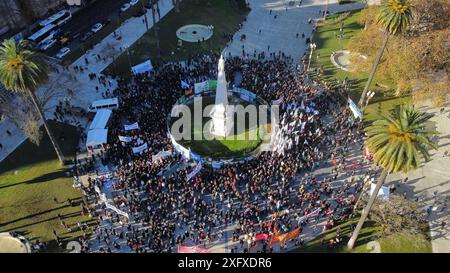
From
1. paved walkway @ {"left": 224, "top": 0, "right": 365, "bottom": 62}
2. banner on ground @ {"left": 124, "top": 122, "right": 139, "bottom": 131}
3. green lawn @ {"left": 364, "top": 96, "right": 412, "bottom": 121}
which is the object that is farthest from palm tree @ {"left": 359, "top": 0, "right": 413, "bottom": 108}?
banner on ground @ {"left": 124, "top": 122, "right": 139, "bottom": 131}

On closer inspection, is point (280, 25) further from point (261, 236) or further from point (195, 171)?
point (261, 236)

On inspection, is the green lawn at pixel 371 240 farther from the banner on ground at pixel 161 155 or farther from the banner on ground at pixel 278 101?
the banner on ground at pixel 278 101

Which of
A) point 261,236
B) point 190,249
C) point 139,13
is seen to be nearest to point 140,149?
point 190,249

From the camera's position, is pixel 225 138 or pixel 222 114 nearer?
pixel 222 114

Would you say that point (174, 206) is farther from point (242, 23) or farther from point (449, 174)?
point (242, 23)

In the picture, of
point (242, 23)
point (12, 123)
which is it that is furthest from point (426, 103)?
point (12, 123)
